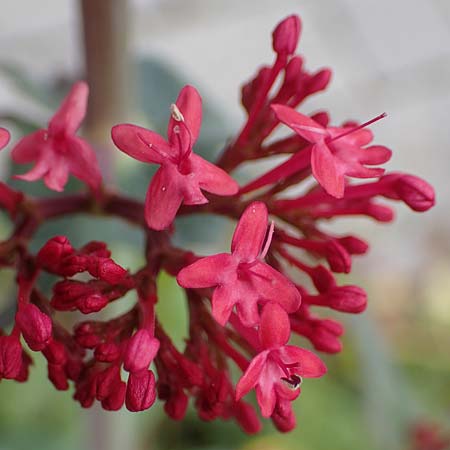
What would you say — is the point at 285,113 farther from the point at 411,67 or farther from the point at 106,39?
the point at 411,67

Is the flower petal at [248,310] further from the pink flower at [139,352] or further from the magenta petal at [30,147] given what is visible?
the magenta petal at [30,147]

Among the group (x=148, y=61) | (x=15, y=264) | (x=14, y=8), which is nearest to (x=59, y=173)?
(x=15, y=264)

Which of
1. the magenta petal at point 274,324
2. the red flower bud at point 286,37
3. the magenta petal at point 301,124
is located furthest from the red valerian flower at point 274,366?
the red flower bud at point 286,37

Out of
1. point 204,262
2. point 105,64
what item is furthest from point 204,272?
point 105,64

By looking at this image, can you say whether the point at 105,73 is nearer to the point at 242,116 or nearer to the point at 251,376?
the point at 251,376

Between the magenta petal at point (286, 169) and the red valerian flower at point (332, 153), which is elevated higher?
the red valerian flower at point (332, 153)
